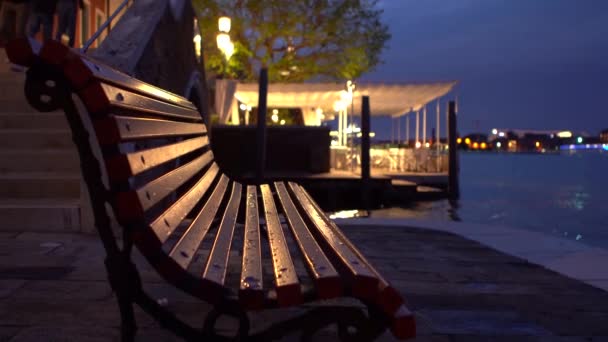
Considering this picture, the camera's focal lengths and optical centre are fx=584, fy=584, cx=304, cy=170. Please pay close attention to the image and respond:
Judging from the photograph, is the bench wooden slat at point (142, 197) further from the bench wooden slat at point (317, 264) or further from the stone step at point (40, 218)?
the stone step at point (40, 218)

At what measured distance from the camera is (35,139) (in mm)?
5699

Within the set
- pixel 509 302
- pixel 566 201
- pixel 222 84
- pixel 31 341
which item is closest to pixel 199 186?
pixel 31 341

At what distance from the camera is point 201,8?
2577 centimetres

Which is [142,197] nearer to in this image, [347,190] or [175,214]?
[175,214]

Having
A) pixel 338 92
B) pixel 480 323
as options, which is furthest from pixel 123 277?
pixel 338 92

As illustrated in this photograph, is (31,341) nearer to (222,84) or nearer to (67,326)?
(67,326)

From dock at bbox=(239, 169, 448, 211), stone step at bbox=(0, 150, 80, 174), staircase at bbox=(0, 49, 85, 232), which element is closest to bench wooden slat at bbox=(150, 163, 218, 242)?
staircase at bbox=(0, 49, 85, 232)

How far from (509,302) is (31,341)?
223 centimetres

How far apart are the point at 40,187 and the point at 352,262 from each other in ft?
13.2

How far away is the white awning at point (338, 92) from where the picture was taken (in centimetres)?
2000

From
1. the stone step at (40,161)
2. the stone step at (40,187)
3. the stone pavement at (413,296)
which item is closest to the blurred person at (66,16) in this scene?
the stone step at (40,161)

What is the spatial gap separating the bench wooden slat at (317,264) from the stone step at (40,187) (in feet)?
9.98

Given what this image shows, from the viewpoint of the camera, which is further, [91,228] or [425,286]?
[91,228]

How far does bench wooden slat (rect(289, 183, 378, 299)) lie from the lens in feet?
5.19
